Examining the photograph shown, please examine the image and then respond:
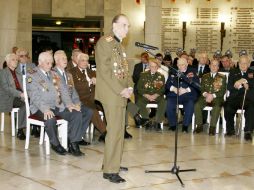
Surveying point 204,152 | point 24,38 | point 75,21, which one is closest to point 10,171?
point 204,152

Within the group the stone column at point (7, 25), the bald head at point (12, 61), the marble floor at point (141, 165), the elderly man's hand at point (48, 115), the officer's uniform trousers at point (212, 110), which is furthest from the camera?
→ the stone column at point (7, 25)

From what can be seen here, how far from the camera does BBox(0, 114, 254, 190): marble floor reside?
473cm

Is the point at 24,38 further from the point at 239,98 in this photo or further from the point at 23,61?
the point at 239,98

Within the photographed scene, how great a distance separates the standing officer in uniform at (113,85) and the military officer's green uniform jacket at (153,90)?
320 cm

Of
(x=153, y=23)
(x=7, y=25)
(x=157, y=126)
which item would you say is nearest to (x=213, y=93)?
(x=157, y=126)

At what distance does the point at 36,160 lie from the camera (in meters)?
5.70

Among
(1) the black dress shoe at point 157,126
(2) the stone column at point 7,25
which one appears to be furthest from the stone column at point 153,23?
(1) the black dress shoe at point 157,126

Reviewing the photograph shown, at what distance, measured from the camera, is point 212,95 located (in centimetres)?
771

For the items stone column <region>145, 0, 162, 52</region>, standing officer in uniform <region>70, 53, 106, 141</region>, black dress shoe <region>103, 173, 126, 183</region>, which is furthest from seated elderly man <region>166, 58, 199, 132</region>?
stone column <region>145, 0, 162, 52</region>

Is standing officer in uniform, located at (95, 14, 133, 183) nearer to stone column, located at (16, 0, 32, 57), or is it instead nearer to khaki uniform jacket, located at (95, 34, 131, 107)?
khaki uniform jacket, located at (95, 34, 131, 107)

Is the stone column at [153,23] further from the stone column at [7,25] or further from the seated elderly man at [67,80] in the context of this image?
the seated elderly man at [67,80]

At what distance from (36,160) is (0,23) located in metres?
6.24

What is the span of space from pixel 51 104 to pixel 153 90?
2330 mm

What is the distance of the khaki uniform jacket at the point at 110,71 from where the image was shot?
460 centimetres
